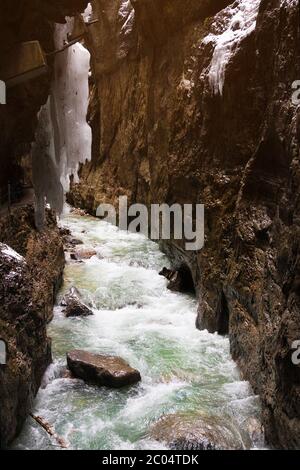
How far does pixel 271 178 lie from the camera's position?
7605 mm

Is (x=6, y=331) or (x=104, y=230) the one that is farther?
(x=104, y=230)

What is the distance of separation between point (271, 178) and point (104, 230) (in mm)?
12662

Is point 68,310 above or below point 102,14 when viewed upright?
below

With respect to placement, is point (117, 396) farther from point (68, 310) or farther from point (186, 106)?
point (186, 106)

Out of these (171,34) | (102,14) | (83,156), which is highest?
(102,14)

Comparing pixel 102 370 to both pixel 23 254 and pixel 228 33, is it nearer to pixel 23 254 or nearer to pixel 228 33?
pixel 23 254

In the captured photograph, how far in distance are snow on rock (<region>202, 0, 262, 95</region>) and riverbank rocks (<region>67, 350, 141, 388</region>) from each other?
19.0 feet

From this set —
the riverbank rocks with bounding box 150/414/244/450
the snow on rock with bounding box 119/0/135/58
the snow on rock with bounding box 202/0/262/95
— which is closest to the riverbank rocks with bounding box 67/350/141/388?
the riverbank rocks with bounding box 150/414/244/450

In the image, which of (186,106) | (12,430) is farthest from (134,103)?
(12,430)

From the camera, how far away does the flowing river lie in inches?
255

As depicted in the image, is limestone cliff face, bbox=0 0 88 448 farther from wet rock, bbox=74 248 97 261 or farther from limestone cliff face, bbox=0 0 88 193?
wet rock, bbox=74 248 97 261

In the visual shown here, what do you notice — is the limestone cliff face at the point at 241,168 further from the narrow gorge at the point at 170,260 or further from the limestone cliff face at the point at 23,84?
the limestone cliff face at the point at 23,84

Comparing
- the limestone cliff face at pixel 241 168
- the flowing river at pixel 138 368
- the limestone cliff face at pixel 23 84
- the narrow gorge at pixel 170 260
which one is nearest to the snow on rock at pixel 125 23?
the limestone cliff face at pixel 241 168
